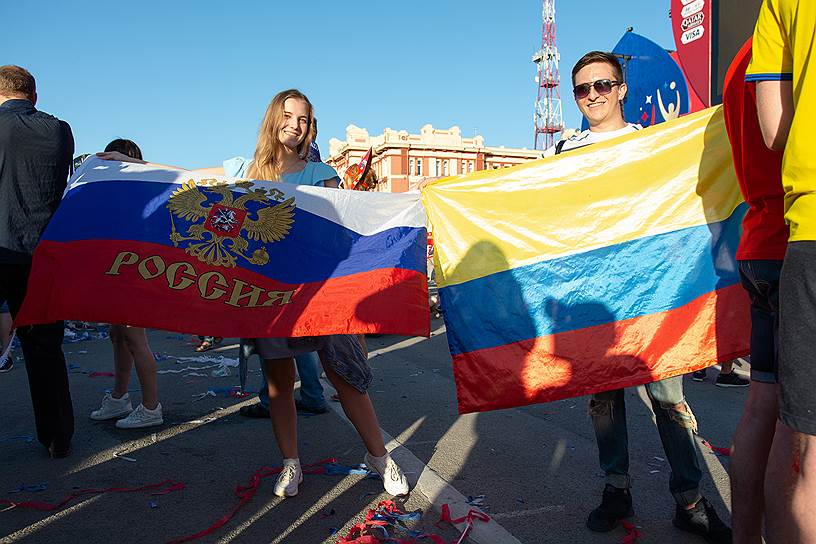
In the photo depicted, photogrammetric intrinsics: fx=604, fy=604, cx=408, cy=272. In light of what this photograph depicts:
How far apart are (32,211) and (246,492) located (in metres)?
2.20

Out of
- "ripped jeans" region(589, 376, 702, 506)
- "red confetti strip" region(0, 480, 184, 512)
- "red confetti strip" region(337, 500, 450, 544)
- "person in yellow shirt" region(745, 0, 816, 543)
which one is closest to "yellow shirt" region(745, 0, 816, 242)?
"person in yellow shirt" region(745, 0, 816, 543)

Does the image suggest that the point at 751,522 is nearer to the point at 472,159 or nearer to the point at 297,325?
the point at 297,325

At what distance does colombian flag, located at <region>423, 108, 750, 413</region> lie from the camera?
283 cm

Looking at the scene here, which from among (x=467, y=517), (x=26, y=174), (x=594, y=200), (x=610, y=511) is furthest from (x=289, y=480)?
(x=26, y=174)

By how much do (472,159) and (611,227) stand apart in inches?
3096

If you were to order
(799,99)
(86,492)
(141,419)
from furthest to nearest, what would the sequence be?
(141,419) < (86,492) < (799,99)

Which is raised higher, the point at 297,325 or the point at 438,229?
the point at 438,229

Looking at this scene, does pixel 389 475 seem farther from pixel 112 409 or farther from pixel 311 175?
pixel 112 409

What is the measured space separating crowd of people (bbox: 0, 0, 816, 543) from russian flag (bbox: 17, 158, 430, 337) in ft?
0.59

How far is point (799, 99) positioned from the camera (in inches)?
61.4

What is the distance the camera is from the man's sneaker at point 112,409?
15.3 feet

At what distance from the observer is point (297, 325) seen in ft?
9.88

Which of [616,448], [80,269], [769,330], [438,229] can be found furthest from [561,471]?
[80,269]

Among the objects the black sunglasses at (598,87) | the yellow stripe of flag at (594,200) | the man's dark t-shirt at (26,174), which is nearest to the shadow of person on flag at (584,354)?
the yellow stripe of flag at (594,200)
